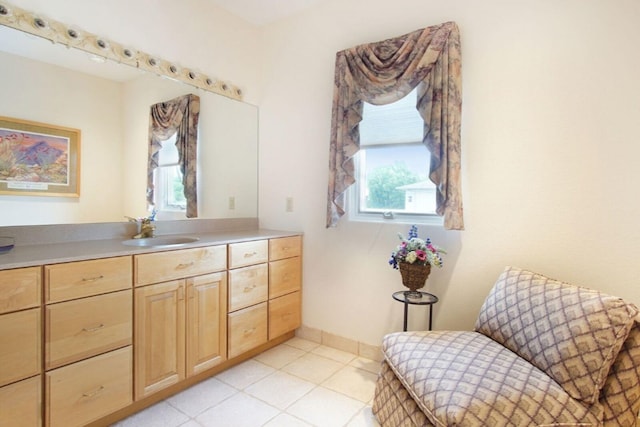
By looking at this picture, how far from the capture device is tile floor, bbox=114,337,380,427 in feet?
5.60

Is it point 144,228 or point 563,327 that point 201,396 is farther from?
point 563,327

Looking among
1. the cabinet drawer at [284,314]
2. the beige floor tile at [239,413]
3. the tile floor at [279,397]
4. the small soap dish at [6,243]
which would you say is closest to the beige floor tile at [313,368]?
the tile floor at [279,397]

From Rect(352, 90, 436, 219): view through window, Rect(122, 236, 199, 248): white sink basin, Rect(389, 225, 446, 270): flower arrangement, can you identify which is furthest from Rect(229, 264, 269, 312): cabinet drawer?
Rect(389, 225, 446, 270): flower arrangement

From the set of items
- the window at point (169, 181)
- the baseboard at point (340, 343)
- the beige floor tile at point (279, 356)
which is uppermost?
the window at point (169, 181)

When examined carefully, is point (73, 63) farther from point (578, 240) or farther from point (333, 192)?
point (578, 240)

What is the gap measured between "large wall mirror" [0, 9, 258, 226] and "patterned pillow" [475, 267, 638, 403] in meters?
2.14

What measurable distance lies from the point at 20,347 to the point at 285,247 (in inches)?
62.3

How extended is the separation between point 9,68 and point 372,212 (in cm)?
223

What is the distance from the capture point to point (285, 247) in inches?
101

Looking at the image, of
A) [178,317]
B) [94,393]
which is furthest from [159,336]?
[94,393]

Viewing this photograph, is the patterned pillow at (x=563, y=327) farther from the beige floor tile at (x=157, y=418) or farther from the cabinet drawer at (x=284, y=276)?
the beige floor tile at (x=157, y=418)

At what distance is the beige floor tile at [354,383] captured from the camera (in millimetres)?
1958

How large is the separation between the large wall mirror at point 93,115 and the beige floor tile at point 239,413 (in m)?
1.31

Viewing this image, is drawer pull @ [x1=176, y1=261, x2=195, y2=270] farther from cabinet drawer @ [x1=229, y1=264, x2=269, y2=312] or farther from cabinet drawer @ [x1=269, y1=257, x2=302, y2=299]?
cabinet drawer @ [x1=269, y1=257, x2=302, y2=299]
